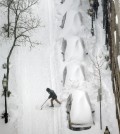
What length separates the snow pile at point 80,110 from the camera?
1149 inches

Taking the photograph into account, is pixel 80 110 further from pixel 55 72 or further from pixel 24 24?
pixel 24 24

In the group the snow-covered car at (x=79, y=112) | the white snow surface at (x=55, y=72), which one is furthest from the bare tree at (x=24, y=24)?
the snow-covered car at (x=79, y=112)

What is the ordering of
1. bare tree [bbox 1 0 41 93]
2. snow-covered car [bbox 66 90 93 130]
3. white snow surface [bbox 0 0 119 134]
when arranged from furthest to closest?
bare tree [bbox 1 0 41 93] < white snow surface [bbox 0 0 119 134] < snow-covered car [bbox 66 90 93 130]

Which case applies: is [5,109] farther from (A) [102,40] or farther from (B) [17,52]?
(A) [102,40]

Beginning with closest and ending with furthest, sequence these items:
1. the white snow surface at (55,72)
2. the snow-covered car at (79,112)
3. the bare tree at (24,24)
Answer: the snow-covered car at (79,112) → the white snow surface at (55,72) → the bare tree at (24,24)

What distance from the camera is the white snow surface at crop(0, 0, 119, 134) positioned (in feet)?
99.5

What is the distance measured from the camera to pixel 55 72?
34.6 metres

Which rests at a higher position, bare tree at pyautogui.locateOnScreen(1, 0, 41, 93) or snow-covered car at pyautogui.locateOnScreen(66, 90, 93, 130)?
bare tree at pyautogui.locateOnScreen(1, 0, 41, 93)

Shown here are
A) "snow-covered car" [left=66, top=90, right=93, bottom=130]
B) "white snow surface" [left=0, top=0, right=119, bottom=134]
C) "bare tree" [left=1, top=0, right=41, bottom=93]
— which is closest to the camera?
"snow-covered car" [left=66, top=90, right=93, bottom=130]

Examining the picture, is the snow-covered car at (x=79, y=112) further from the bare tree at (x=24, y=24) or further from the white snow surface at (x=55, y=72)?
the bare tree at (x=24, y=24)

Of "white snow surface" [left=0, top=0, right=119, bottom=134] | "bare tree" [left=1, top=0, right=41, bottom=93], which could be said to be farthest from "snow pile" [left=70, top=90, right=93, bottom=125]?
"bare tree" [left=1, top=0, right=41, bottom=93]

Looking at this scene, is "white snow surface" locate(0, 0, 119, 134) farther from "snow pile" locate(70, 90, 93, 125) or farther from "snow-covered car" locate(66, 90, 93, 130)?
"snow pile" locate(70, 90, 93, 125)

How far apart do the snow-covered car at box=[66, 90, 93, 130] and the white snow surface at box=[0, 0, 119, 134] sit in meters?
0.42

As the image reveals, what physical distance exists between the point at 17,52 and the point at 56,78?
15.2 feet
